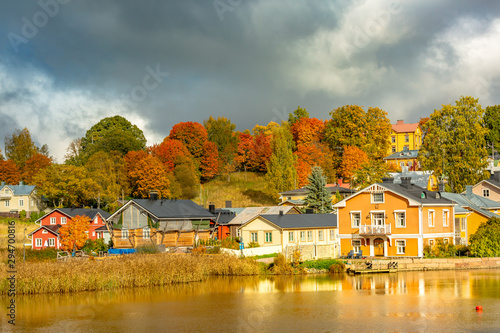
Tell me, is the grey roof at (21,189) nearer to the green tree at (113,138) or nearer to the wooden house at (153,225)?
the green tree at (113,138)

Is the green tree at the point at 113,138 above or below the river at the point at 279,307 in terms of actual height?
above

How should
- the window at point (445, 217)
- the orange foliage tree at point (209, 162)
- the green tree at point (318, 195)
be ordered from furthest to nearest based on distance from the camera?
the orange foliage tree at point (209, 162) → the green tree at point (318, 195) → the window at point (445, 217)

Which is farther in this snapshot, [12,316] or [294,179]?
[294,179]

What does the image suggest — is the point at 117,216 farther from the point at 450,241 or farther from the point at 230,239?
the point at 450,241

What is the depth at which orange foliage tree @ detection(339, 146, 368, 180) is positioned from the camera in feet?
315

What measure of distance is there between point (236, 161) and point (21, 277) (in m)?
78.9

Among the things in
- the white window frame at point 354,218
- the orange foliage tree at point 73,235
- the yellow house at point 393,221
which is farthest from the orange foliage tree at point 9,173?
the white window frame at point 354,218

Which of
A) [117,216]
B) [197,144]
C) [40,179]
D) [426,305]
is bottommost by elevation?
[426,305]

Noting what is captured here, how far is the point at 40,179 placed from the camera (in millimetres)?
89812

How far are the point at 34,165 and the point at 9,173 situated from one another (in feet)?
14.7

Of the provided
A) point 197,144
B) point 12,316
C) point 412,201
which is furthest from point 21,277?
point 197,144

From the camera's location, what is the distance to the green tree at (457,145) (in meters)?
78.6

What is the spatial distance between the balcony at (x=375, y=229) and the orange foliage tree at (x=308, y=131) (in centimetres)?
5354

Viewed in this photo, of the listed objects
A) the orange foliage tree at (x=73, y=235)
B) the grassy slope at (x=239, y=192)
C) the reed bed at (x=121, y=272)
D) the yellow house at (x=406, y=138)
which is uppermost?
the yellow house at (x=406, y=138)
